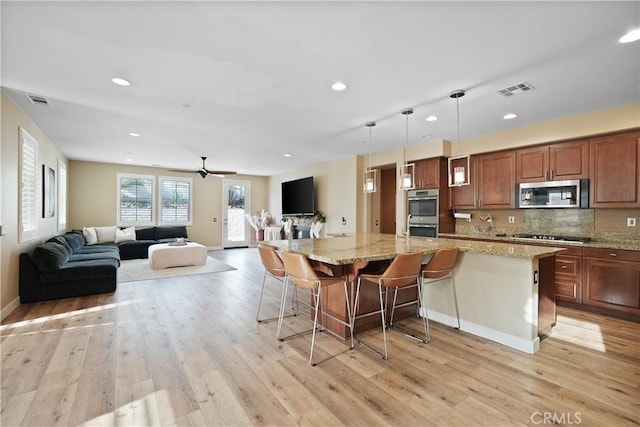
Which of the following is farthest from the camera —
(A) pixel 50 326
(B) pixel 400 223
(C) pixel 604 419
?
(B) pixel 400 223

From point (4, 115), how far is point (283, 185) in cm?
627

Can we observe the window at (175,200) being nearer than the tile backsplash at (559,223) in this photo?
No

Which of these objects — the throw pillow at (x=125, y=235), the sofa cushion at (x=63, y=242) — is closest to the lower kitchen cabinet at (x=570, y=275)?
the sofa cushion at (x=63, y=242)

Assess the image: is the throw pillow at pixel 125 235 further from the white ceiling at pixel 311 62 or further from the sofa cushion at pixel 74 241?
the white ceiling at pixel 311 62

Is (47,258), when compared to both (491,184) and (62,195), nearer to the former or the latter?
(62,195)

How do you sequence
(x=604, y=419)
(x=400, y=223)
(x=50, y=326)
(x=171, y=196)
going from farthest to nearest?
(x=171, y=196) < (x=400, y=223) < (x=50, y=326) < (x=604, y=419)

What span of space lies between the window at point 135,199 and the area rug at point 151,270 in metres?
1.77

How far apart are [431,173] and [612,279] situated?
113 inches

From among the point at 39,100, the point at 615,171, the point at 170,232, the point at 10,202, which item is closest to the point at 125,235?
the point at 170,232

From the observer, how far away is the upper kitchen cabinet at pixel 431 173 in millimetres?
5293

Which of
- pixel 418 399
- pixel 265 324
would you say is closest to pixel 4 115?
pixel 265 324

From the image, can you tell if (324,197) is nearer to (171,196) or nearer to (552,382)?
(171,196)

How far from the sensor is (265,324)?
3.21 metres

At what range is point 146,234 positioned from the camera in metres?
8.09
